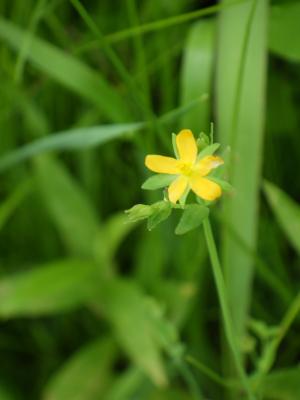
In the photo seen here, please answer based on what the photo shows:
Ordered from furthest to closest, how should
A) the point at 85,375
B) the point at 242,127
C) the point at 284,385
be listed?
the point at 85,375
the point at 242,127
the point at 284,385

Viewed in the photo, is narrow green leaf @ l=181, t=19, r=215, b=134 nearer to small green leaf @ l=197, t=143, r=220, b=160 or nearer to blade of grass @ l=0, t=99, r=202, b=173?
blade of grass @ l=0, t=99, r=202, b=173

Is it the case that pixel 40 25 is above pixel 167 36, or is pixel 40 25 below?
above

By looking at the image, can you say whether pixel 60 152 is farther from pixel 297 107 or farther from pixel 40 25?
pixel 297 107

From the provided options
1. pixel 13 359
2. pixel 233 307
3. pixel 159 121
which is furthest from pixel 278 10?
pixel 13 359

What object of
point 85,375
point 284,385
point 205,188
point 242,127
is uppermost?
point 242,127

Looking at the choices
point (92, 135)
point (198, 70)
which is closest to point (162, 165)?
point (92, 135)

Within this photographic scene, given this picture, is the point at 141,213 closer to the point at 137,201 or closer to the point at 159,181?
the point at 159,181
